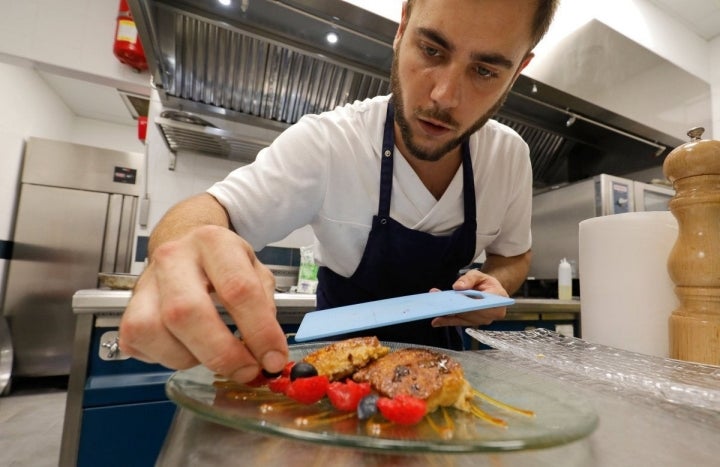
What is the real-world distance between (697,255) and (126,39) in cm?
317

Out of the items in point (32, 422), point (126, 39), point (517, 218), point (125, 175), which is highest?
point (126, 39)

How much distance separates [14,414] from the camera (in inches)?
103

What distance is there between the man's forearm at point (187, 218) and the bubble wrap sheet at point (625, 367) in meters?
0.57

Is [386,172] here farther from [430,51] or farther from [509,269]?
[509,269]

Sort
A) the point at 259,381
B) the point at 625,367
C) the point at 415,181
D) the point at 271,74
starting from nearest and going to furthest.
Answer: the point at 259,381, the point at 625,367, the point at 415,181, the point at 271,74

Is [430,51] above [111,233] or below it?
above

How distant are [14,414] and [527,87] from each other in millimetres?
4046

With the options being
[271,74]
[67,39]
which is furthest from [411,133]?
[67,39]

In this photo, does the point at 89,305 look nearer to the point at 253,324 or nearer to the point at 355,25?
the point at 253,324

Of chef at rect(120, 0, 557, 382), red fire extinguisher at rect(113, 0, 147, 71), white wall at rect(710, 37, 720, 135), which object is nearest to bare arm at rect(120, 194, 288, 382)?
chef at rect(120, 0, 557, 382)

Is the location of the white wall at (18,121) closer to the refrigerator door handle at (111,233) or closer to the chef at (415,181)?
the refrigerator door handle at (111,233)

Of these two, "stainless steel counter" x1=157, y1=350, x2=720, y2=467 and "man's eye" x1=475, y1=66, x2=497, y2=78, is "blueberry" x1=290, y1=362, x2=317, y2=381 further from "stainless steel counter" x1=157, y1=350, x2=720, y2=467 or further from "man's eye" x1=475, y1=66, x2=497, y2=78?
"man's eye" x1=475, y1=66, x2=497, y2=78

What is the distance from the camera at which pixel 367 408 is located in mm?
330

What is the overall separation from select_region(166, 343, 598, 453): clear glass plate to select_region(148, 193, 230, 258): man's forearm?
0.31 metres
